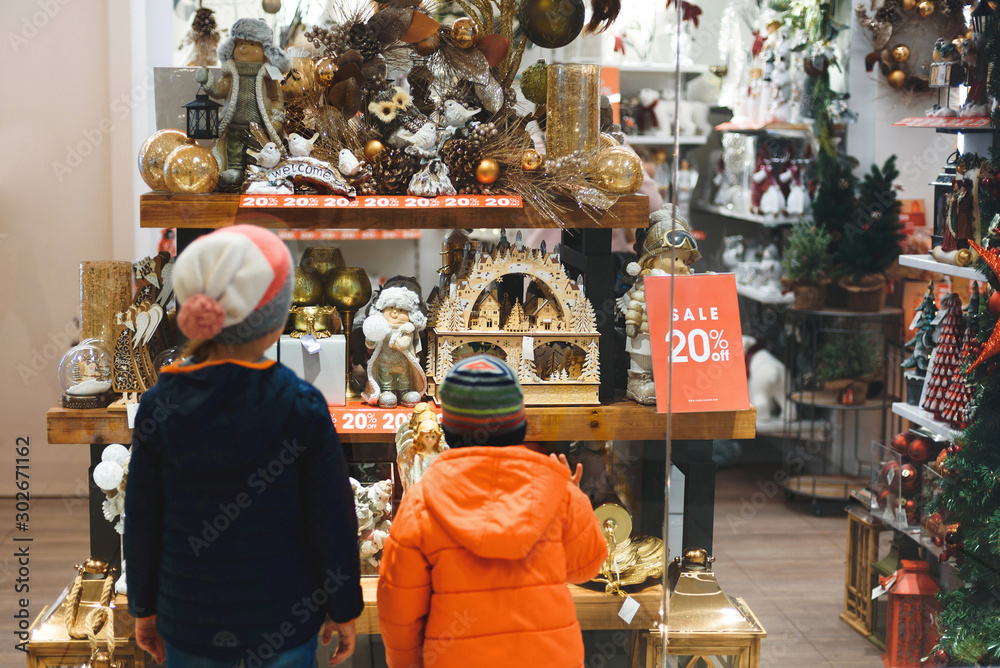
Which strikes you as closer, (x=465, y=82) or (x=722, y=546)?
(x=465, y=82)

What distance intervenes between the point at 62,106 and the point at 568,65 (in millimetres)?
1029

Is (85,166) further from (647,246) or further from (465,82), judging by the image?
(647,246)

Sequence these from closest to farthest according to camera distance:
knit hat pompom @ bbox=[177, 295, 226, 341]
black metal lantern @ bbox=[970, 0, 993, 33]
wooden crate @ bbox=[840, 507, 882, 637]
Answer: knit hat pompom @ bbox=[177, 295, 226, 341], black metal lantern @ bbox=[970, 0, 993, 33], wooden crate @ bbox=[840, 507, 882, 637]

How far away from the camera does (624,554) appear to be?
220 centimetres

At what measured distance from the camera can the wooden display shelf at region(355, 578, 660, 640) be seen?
209 cm

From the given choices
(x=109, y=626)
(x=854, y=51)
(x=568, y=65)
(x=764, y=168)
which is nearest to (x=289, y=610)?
(x=109, y=626)

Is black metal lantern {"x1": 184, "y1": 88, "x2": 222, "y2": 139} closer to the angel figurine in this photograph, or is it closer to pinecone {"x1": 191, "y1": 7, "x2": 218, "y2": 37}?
pinecone {"x1": 191, "y1": 7, "x2": 218, "y2": 37}

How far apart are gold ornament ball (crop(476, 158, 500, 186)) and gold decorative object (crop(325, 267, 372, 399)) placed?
0.32m

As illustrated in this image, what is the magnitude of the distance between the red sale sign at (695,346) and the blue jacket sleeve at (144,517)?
1084 mm

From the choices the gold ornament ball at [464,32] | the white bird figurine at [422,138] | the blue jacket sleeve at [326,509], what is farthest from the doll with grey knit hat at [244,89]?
the blue jacket sleeve at [326,509]

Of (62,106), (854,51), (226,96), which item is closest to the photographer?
(62,106)

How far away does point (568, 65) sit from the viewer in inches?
83.4

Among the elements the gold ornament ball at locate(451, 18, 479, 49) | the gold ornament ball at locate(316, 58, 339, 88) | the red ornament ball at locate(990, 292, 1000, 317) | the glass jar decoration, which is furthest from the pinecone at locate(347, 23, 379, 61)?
the red ornament ball at locate(990, 292, 1000, 317)

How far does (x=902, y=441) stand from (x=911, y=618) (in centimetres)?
49
